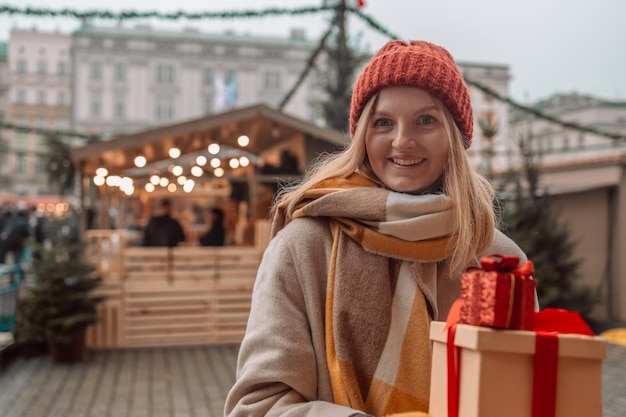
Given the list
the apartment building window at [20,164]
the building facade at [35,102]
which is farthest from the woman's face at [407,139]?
the apartment building window at [20,164]

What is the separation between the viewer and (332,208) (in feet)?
4.98

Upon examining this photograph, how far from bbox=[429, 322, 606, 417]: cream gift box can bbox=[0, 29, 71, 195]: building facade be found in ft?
181

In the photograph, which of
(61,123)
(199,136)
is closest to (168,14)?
(199,136)

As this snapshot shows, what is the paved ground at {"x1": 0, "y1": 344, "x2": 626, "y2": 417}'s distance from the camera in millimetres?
6570

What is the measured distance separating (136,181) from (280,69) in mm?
49281

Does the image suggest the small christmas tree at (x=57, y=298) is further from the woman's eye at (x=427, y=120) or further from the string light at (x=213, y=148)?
the woman's eye at (x=427, y=120)

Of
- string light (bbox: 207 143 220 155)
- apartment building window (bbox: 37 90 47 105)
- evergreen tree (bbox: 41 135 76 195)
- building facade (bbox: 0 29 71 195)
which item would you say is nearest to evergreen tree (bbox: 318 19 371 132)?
string light (bbox: 207 143 220 155)

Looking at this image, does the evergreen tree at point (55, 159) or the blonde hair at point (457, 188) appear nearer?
the blonde hair at point (457, 188)

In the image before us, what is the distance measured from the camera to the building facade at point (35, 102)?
53.6 m

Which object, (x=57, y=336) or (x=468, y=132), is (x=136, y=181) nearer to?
(x=57, y=336)

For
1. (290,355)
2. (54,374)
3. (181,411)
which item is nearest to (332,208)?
(290,355)

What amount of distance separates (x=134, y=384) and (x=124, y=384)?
12cm

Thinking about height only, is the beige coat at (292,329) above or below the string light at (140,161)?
below

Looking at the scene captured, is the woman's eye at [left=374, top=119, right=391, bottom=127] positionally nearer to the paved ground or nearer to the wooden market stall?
the paved ground
